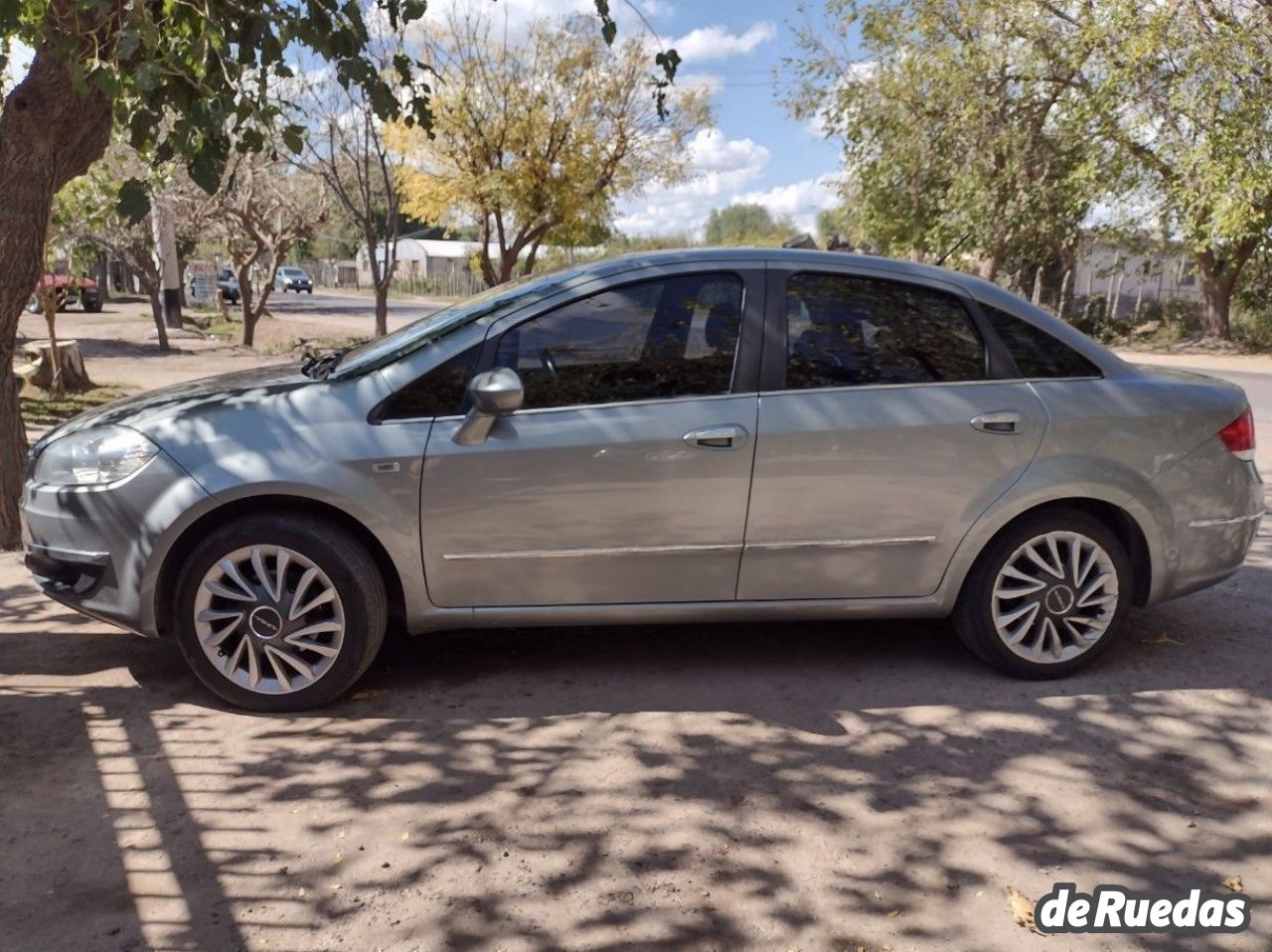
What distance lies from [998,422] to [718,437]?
111cm

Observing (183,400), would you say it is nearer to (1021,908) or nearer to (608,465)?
(608,465)

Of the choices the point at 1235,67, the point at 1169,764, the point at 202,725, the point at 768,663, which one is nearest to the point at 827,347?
the point at 768,663

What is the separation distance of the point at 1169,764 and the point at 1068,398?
1412 millimetres

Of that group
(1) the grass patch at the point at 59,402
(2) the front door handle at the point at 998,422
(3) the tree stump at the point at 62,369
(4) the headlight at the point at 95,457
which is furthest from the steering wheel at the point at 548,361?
(3) the tree stump at the point at 62,369

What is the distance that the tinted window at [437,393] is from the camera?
3920 mm

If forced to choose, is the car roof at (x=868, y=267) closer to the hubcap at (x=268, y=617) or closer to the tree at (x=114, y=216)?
the hubcap at (x=268, y=617)

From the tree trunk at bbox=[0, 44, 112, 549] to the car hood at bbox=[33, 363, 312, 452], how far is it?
1.74m

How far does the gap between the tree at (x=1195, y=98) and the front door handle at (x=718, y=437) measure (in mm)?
20706

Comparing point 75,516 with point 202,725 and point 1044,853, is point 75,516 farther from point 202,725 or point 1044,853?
point 1044,853

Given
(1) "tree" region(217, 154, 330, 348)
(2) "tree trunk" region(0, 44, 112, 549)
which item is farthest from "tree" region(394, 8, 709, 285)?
(2) "tree trunk" region(0, 44, 112, 549)

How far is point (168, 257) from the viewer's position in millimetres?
25219

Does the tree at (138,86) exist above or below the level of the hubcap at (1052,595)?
above

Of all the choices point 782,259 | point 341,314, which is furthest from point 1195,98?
point 341,314

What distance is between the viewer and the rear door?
13.2 feet
